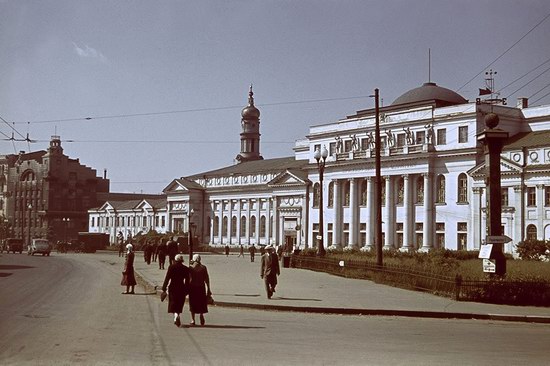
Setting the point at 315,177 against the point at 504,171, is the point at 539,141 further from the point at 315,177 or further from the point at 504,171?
the point at 315,177

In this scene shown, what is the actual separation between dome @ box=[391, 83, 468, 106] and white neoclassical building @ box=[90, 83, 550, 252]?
12cm

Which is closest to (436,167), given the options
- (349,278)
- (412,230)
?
(412,230)

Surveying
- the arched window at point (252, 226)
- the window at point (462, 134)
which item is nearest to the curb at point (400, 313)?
the window at point (462, 134)

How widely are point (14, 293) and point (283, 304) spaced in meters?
9.98

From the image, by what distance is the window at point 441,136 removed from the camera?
245 feet

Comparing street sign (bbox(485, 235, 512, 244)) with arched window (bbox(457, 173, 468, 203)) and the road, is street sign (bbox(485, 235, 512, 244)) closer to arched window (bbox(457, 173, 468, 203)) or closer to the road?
the road

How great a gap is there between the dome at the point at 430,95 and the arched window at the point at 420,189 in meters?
9.21

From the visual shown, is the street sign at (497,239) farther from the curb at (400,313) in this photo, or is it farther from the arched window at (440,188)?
the arched window at (440,188)

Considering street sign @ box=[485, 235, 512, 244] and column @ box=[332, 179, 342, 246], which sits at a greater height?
column @ box=[332, 179, 342, 246]

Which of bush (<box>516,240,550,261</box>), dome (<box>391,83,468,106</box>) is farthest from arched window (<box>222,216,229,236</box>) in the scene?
bush (<box>516,240,550,261</box>)

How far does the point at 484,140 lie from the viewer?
2577 cm

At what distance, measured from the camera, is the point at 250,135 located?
136 m

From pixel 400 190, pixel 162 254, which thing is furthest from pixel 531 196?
pixel 162 254

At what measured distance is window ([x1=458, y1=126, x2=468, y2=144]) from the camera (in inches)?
2859
